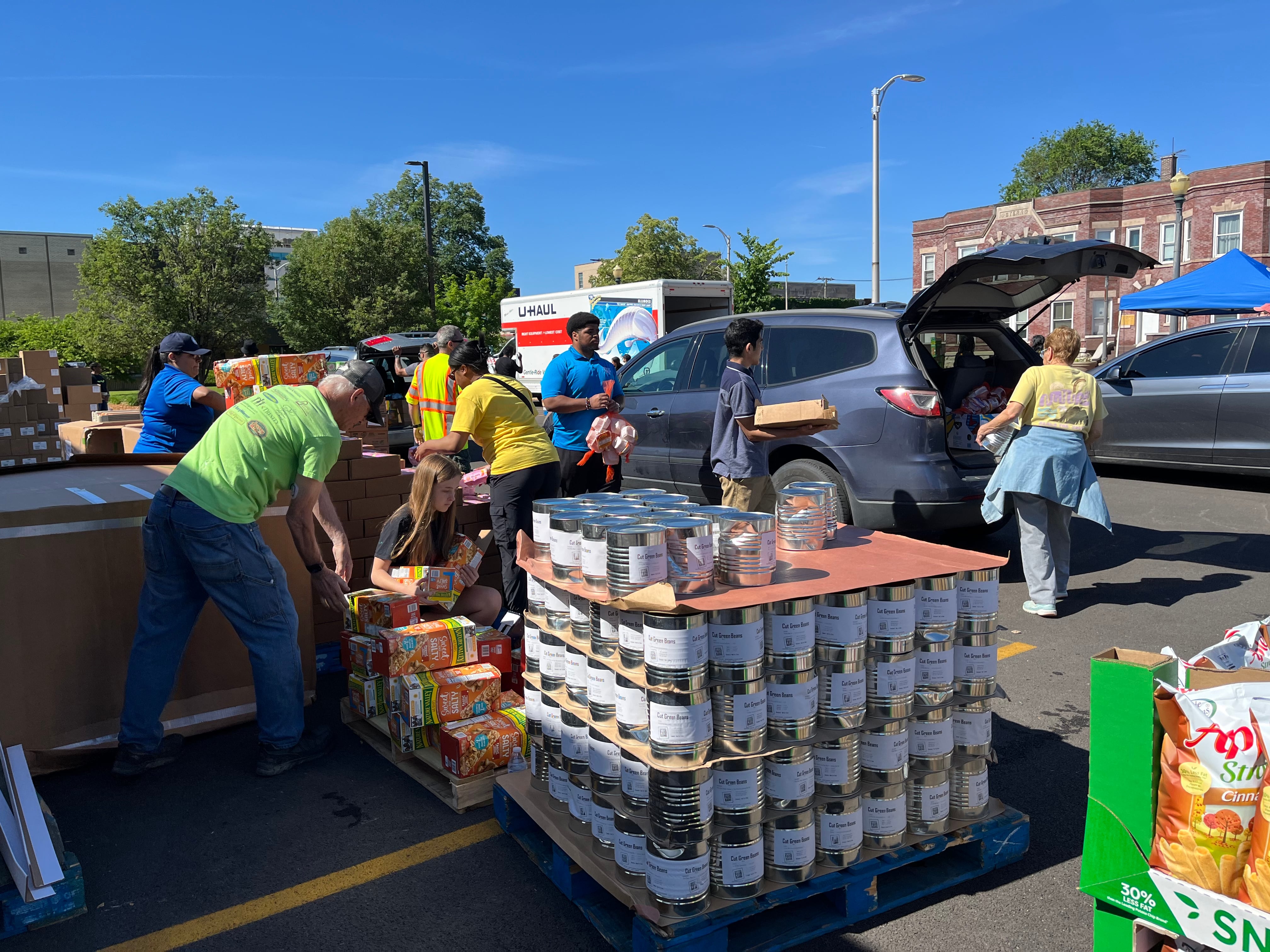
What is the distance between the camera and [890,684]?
2855 mm

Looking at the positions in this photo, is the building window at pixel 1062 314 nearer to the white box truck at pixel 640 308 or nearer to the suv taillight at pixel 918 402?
the white box truck at pixel 640 308

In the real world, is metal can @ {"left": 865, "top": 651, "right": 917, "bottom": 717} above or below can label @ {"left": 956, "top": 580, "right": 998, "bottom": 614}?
below

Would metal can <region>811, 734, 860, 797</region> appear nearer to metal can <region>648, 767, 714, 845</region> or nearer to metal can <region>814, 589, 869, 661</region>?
metal can <region>814, 589, 869, 661</region>

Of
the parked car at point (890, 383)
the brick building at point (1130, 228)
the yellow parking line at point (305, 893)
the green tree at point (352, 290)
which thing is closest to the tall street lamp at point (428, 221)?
the green tree at point (352, 290)

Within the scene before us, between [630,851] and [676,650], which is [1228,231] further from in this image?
[630,851]

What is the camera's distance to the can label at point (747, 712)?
2.57m

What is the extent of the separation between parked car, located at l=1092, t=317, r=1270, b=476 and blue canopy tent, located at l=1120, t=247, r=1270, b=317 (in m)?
4.09

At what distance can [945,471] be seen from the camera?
6.18 metres

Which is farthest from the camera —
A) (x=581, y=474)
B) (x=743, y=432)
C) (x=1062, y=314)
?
(x=1062, y=314)

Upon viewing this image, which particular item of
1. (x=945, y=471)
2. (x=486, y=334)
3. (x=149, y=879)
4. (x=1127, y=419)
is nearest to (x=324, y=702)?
(x=149, y=879)

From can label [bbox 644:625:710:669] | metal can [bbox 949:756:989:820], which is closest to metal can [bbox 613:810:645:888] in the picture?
can label [bbox 644:625:710:669]

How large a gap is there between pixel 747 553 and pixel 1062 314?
4134cm

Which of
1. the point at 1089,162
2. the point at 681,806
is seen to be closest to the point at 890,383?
the point at 681,806

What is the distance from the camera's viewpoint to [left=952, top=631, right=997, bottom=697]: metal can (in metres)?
3.04
